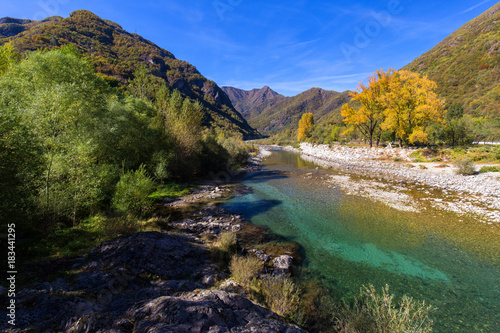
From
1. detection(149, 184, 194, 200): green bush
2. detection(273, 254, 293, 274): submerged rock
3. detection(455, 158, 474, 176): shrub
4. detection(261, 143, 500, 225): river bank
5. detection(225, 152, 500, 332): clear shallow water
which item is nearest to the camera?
detection(225, 152, 500, 332): clear shallow water

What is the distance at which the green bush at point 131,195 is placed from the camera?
33.3ft

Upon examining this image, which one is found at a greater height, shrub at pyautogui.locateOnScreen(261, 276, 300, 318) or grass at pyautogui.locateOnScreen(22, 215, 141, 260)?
grass at pyautogui.locateOnScreen(22, 215, 141, 260)

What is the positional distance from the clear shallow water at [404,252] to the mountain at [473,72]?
62469mm

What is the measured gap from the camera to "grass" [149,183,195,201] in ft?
54.7

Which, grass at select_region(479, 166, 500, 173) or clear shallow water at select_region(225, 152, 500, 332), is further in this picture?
grass at select_region(479, 166, 500, 173)

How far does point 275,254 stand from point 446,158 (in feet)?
90.4

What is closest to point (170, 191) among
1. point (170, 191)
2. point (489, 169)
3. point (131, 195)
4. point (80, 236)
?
point (170, 191)

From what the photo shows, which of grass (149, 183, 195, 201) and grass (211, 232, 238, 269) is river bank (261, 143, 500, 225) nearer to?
grass (211, 232, 238, 269)

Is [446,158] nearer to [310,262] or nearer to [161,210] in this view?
[310,262]

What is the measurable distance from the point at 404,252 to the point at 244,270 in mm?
7291

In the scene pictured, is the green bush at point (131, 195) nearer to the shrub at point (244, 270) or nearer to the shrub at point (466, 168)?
the shrub at point (244, 270)

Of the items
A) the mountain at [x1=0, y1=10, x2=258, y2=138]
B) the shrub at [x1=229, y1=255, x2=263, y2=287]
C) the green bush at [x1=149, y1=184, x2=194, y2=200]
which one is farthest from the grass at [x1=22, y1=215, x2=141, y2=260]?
the mountain at [x1=0, y1=10, x2=258, y2=138]

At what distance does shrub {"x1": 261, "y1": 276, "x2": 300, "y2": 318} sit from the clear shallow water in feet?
6.58

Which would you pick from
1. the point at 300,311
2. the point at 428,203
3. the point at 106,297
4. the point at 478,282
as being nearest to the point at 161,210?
the point at 106,297
